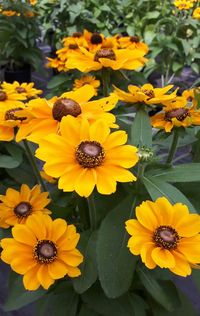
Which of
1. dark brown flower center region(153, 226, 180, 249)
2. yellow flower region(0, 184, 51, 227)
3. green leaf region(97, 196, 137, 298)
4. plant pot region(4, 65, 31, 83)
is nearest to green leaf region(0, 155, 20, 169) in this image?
yellow flower region(0, 184, 51, 227)

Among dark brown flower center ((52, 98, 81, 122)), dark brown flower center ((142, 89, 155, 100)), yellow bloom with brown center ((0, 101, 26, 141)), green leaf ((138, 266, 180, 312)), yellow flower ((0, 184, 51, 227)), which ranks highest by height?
dark brown flower center ((52, 98, 81, 122))

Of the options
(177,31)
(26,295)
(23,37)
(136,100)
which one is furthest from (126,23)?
(26,295)

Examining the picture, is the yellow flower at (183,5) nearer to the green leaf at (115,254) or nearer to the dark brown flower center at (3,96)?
the dark brown flower center at (3,96)

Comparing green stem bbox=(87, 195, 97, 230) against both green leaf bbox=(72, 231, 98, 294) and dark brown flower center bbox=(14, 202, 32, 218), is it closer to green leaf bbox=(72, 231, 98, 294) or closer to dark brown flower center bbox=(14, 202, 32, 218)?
green leaf bbox=(72, 231, 98, 294)

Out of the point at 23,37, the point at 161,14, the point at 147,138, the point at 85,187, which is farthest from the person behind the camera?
the point at 161,14

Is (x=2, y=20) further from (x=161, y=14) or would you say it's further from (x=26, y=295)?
(x=26, y=295)

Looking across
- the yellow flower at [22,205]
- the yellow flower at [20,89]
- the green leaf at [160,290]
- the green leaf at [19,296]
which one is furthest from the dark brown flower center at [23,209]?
the yellow flower at [20,89]

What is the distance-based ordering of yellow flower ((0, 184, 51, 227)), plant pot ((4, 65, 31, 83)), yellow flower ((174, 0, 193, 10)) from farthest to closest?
plant pot ((4, 65, 31, 83)) < yellow flower ((174, 0, 193, 10)) < yellow flower ((0, 184, 51, 227))
